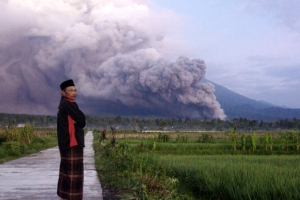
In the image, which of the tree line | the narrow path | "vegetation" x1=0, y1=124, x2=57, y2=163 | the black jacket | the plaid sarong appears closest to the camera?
the black jacket

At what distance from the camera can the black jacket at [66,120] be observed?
5.66 m

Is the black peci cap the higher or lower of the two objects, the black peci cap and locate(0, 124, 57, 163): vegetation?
the higher

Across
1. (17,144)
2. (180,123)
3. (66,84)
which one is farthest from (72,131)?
(180,123)

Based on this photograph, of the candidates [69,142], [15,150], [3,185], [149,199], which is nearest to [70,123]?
[69,142]

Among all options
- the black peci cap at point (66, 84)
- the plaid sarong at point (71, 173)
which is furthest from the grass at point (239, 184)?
the black peci cap at point (66, 84)

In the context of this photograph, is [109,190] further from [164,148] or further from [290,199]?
[164,148]

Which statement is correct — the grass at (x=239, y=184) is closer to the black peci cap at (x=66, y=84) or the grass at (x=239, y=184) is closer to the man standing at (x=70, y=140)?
the man standing at (x=70, y=140)

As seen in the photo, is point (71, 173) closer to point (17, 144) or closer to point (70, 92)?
point (70, 92)

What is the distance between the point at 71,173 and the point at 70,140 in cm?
45

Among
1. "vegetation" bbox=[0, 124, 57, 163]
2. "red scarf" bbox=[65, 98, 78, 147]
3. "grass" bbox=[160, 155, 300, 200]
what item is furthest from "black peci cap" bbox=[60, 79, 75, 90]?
"vegetation" bbox=[0, 124, 57, 163]

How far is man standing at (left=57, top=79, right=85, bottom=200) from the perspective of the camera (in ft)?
18.7

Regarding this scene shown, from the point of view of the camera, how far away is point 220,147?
995 inches

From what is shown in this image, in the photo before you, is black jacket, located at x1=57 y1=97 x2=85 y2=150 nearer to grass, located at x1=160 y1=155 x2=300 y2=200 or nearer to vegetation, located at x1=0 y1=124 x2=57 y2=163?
grass, located at x1=160 y1=155 x2=300 y2=200

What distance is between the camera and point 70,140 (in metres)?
5.71
